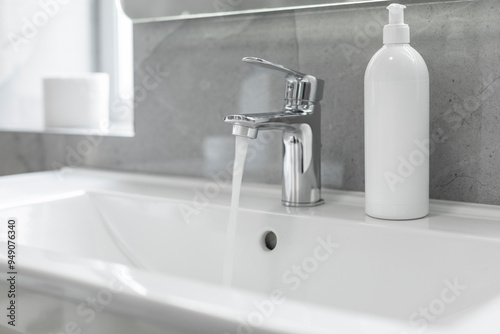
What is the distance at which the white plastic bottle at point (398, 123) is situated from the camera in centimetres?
69

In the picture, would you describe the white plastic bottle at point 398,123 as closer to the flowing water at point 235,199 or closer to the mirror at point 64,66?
the flowing water at point 235,199

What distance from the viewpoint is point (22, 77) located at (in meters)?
1.39

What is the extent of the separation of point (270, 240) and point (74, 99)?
0.69 meters

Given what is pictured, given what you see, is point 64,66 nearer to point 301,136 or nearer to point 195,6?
point 195,6

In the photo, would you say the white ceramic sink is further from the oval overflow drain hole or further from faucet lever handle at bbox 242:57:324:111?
faucet lever handle at bbox 242:57:324:111

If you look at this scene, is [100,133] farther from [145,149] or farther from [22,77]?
[22,77]

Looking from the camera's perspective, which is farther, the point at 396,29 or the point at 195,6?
the point at 195,6

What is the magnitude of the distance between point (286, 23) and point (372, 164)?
294 millimetres

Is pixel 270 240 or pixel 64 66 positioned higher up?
pixel 64 66

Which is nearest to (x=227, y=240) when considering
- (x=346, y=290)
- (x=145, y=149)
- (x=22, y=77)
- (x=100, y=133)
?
(x=346, y=290)

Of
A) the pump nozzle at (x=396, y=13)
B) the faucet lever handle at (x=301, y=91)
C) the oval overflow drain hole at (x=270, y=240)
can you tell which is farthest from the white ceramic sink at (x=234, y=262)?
the pump nozzle at (x=396, y=13)

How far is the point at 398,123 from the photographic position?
696mm

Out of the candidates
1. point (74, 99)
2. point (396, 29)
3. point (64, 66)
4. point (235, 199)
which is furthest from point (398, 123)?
point (64, 66)

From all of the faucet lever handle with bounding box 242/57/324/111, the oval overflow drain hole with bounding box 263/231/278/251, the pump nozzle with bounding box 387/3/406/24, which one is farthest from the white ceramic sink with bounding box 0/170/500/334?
the pump nozzle with bounding box 387/3/406/24
